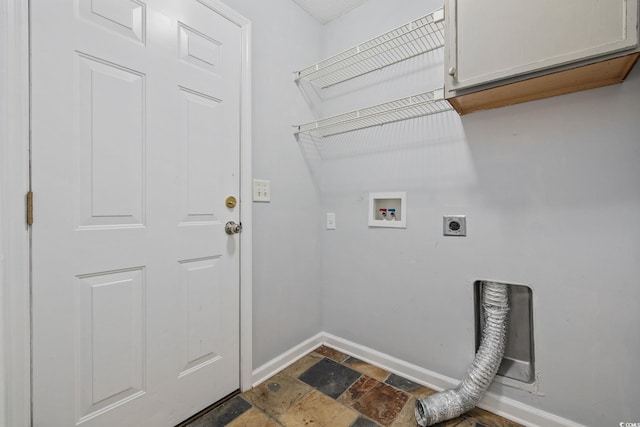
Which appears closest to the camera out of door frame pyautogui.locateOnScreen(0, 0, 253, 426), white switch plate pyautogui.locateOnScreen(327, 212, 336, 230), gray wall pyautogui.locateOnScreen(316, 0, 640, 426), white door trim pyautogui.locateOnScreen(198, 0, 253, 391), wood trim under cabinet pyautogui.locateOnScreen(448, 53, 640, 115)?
door frame pyautogui.locateOnScreen(0, 0, 253, 426)

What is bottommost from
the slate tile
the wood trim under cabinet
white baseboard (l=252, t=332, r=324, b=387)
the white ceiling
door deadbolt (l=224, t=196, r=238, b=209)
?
the slate tile

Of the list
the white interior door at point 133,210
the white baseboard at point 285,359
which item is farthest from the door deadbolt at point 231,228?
the white baseboard at point 285,359

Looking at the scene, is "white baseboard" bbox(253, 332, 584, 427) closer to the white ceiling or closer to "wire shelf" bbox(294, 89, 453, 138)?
"wire shelf" bbox(294, 89, 453, 138)

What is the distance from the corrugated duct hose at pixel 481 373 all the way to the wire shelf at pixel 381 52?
1311 mm

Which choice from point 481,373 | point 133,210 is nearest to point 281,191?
point 133,210

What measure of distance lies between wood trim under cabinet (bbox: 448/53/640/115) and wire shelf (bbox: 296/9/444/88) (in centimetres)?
39

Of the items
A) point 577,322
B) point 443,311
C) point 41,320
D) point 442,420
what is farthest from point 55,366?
point 577,322

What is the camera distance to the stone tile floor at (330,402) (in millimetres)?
1258

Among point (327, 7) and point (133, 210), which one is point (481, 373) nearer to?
point (133, 210)

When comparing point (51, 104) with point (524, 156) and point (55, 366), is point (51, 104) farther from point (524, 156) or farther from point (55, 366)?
point (524, 156)

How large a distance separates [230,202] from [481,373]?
1.48 m

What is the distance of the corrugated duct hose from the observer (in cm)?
122

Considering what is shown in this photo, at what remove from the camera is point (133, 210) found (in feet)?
3.54

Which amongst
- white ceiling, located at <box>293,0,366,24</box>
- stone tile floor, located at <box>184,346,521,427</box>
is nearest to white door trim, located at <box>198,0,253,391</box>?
stone tile floor, located at <box>184,346,521,427</box>
